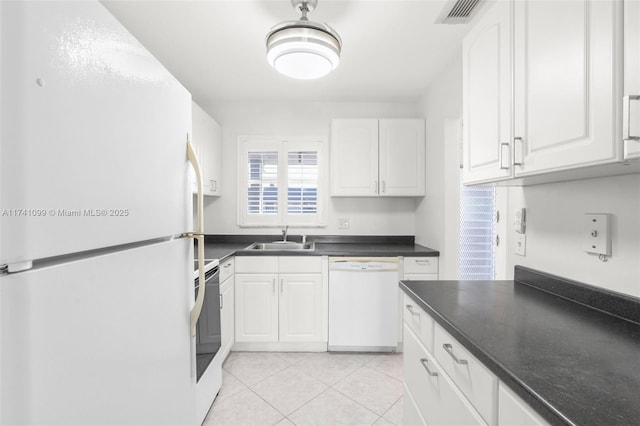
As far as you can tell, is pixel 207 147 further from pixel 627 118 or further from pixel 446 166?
pixel 627 118

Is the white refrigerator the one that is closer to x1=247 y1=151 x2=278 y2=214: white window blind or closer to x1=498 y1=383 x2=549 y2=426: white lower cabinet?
x1=498 y1=383 x2=549 y2=426: white lower cabinet

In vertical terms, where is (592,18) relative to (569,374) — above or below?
above

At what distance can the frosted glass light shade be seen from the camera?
151 centimetres

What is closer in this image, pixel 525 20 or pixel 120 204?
pixel 120 204

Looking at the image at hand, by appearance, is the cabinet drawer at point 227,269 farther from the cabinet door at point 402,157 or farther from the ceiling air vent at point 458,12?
the ceiling air vent at point 458,12

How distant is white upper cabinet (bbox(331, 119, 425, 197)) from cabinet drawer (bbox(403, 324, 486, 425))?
1.70 meters

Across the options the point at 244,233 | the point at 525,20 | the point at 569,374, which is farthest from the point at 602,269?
the point at 244,233

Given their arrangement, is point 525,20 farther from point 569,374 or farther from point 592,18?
point 569,374

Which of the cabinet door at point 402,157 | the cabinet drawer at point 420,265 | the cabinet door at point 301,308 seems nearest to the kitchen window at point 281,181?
the cabinet door at point 402,157

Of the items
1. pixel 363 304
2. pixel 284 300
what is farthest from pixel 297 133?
pixel 363 304

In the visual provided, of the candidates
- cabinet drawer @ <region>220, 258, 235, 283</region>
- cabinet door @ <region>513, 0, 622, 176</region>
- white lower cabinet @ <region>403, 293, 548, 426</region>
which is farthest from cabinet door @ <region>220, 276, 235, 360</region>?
cabinet door @ <region>513, 0, 622, 176</region>

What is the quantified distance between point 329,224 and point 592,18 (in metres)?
2.53

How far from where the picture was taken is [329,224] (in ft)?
10.3

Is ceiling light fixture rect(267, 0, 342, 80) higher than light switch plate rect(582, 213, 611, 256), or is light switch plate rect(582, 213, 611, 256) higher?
ceiling light fixture rect(267, 0, 342, 80)
